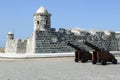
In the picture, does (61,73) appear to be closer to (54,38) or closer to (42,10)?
(54,38)

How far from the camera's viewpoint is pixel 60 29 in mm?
28375

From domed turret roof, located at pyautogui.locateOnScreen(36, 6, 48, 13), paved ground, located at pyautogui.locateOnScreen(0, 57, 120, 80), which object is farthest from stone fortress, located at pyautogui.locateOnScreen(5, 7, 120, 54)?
paved ground, located at pyautogui.locateOnScreen(0, 57, 120, 80)

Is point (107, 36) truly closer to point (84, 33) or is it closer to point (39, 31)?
point (84, 33)

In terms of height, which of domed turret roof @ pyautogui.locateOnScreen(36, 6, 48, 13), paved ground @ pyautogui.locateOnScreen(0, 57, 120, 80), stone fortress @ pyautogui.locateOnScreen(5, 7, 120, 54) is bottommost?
paved ground @ pyautogui.locateOnScreen(0, 57, 120, 80)

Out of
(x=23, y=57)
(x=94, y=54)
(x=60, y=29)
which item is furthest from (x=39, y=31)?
(x=94, y=54)

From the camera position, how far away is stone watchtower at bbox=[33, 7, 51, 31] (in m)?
29.3

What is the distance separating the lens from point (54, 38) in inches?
1093

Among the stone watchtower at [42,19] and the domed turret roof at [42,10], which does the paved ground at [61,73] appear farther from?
the domed turret roof at [42,10]

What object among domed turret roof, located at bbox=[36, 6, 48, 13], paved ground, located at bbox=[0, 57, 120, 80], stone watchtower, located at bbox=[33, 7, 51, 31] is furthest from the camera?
domed turret roof, located at bbox=[36, 6, 48, 13]

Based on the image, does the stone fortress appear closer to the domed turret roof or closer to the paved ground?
the domed turret roof

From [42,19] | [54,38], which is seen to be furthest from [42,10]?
[54,38]

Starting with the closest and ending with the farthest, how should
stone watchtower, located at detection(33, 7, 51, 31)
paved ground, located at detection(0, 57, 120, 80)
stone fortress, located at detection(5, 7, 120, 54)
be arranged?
paved ground, located at detection(0, 57, 120, 80) < stone fortress, located at detection(5, 7, 120, 54) < stone watchtower, located at detection(33, 7, 51, 31)

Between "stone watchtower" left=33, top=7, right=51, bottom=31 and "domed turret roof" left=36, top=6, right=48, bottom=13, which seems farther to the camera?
"domed turret roof" left=36, top=6, right=48, bottom=13

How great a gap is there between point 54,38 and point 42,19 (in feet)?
8.76
